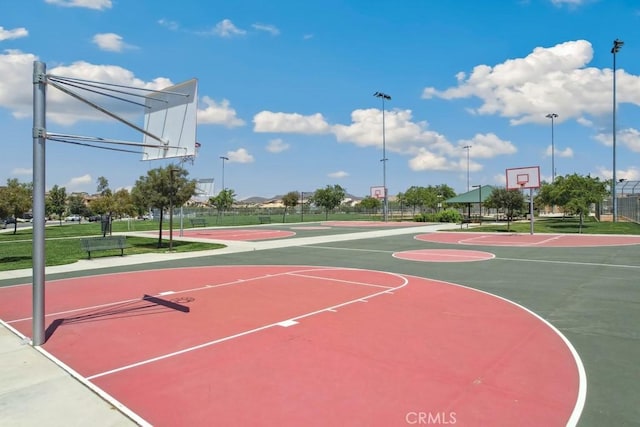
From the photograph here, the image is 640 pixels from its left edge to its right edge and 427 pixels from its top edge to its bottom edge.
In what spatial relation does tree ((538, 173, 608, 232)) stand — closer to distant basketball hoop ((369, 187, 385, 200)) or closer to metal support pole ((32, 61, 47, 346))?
distant basketball hoop ((369, 187, 385, 200))

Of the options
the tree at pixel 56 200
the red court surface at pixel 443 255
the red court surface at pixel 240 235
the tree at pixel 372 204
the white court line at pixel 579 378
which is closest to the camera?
the white court line at pixel 579 378

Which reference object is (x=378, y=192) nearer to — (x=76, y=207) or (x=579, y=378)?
(x=579, y=378)

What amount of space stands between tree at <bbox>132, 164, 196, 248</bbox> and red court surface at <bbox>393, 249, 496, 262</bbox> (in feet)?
40.8

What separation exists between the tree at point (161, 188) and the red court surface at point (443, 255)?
1245 cm

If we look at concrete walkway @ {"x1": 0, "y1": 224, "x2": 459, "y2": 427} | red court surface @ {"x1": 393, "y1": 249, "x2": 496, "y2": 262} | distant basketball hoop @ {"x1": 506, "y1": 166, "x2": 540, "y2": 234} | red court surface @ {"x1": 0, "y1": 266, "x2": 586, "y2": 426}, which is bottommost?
concrete walkway @ {"x1": 0, "y1": 224, "x2": 459, "y2": 427}

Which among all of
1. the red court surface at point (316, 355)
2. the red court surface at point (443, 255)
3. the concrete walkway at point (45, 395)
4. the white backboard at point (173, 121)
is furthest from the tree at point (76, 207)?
the concrete walkway at point (45, 395)

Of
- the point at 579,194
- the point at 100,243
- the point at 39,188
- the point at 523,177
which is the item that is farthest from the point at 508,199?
the point at 39,188

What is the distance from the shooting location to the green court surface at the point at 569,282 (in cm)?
570

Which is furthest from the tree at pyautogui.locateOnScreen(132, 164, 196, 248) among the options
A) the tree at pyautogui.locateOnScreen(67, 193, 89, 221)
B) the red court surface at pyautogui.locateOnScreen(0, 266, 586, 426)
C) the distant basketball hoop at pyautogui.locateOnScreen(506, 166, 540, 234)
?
the tree at pyautogui.locateOnScreen(67, 193, 89, 221)

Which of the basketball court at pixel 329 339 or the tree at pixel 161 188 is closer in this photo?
the basketball court at pixel 329 339

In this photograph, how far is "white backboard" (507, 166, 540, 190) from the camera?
112ft

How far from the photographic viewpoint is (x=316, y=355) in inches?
266

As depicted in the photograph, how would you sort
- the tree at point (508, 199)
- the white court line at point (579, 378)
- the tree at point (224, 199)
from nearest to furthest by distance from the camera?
the white court line at point (579, 378) → the tree at point (508, 199) → the tree at point (224, 199)

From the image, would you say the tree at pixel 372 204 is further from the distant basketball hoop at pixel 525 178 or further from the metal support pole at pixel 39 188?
the metal support pole at pixel 39 188
